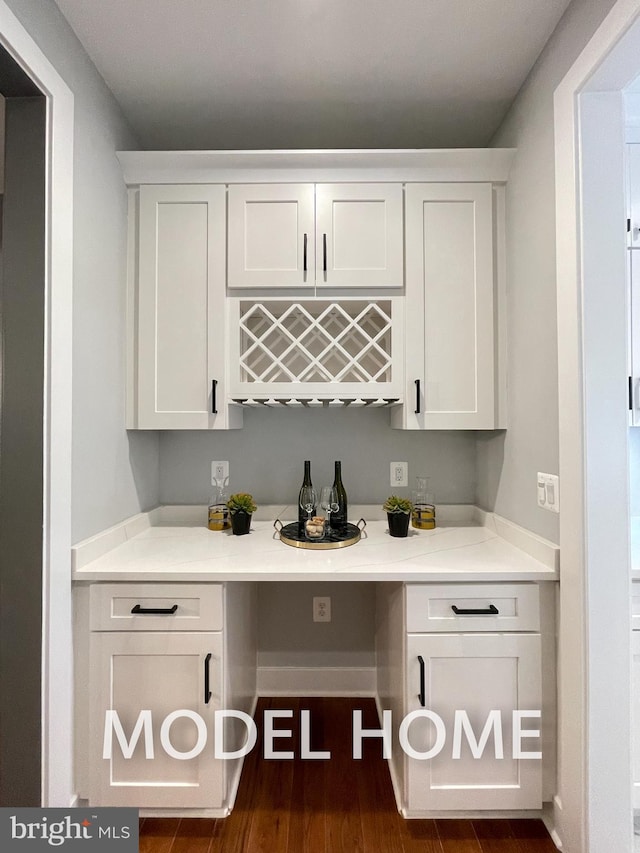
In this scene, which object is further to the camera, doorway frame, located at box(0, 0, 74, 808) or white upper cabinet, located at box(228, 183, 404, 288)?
white upper cabinet, located at box(228, 183, 404, 288)

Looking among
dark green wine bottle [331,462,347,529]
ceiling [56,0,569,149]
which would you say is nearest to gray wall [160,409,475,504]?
dark green wine bottle [331,462,347,529]

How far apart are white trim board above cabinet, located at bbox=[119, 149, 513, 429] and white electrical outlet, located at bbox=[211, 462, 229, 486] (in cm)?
40

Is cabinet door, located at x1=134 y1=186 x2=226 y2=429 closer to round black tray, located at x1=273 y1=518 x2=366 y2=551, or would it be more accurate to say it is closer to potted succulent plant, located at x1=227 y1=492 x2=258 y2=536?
potted succulent plant, located at x1=227 y1=492 x2=258 y2=536

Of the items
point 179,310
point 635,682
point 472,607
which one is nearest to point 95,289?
point 179,310

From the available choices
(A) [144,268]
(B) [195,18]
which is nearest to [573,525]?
(A) [144,268]

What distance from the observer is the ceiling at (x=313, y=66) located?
59.3 inches

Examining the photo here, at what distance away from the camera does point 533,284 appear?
1729 mm

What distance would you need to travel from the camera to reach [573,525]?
56.7 inches

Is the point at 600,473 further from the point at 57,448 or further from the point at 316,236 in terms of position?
the point at 57,448

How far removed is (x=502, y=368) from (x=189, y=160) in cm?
153

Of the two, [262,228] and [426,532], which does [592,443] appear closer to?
[426,532]

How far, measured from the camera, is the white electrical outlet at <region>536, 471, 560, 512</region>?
60.6 inches

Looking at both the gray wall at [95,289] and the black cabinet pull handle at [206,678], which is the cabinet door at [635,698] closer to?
the black cabinet pull handle at [206,678]

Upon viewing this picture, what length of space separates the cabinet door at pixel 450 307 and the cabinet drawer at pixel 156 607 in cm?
103
